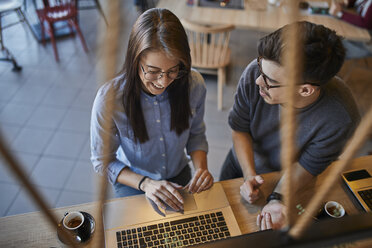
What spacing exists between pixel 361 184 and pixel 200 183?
2.25 feet

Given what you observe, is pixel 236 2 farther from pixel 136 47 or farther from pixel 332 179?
pixel 332 179

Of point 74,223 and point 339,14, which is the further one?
point 339,14

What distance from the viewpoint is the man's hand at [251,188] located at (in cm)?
114

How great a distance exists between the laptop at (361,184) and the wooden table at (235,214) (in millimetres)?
34

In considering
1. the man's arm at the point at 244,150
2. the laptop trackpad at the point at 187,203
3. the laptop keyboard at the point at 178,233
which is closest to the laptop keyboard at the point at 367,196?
the man's arm at the point at 244,150

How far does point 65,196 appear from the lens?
7.36ft

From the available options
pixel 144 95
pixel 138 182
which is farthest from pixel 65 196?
pixel 144 95

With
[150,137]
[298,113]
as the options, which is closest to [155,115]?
[150,137]

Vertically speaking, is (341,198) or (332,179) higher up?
(332,179)

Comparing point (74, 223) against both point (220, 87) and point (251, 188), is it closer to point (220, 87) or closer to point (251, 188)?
point (251, 188)

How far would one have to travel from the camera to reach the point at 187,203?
3.71 feet

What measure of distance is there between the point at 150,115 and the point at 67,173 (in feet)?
4.89

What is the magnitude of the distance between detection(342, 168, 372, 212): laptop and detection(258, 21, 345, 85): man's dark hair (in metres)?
0.48

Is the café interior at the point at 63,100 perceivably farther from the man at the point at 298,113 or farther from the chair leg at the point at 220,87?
the man at the point at 298,113
